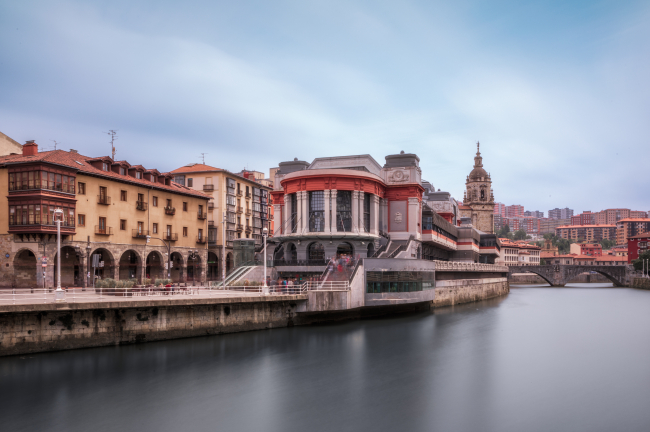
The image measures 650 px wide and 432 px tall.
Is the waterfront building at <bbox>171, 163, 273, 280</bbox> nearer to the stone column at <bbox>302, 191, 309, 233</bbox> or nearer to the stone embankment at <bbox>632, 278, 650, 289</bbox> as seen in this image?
the stone column at <bbox>302, 191, 309, 233</bbox>

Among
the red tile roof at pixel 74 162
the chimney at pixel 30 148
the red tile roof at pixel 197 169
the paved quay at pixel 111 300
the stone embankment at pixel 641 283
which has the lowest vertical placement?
the stone embankment at pixel 641 283

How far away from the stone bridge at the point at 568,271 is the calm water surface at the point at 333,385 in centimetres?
9912

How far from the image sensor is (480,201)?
179625 mm

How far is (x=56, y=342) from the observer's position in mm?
29391

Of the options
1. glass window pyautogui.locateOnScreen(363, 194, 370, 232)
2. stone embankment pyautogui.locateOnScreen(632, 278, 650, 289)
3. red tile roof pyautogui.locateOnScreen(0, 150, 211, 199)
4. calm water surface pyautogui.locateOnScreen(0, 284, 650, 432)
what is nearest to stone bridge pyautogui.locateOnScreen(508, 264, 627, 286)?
stone embankment pyautogui.locateOnScreen(632, 278, 650, 289)

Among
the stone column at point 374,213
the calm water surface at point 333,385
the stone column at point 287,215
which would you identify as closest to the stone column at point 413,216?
the stone column at point 374,213

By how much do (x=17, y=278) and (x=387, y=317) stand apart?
35.9m

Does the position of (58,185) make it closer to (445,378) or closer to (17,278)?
(17,278)

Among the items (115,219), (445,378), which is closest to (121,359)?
(445,378)

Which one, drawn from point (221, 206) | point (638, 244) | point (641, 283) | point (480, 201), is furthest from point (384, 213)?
point (638, 244)

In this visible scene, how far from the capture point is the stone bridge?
5192 inches

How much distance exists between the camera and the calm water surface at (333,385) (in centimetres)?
2172

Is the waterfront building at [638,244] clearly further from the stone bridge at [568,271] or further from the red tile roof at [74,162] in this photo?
the red tile roof at [74,162]

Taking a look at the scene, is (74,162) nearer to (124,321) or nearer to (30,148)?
(30,148)
